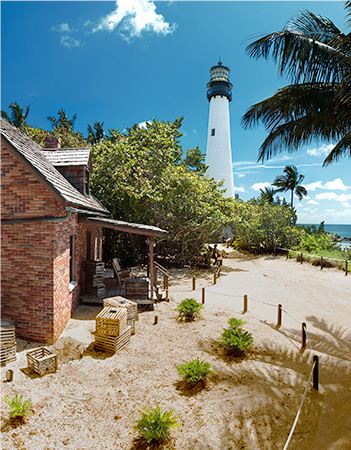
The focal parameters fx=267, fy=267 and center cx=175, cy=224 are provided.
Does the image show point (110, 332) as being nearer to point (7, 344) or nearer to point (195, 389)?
point (7, 344)

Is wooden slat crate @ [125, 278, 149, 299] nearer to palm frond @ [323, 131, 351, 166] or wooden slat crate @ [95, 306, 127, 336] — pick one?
wooden slat crate @ [95, 306, 127, 336]

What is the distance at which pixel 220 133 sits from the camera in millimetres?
36812

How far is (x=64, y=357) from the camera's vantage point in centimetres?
648

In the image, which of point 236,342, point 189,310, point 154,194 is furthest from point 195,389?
point 154,194

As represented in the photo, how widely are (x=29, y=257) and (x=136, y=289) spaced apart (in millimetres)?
4025

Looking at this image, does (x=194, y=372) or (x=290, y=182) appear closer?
(x=194, y=372)

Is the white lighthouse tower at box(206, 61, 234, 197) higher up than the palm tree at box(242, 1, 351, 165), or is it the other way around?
the white lighthouse tower at box(206, 61, 234, 197)

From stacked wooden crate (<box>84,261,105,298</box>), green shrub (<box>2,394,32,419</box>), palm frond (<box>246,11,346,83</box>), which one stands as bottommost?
green shrub (<box>2,394,32,419</box>)

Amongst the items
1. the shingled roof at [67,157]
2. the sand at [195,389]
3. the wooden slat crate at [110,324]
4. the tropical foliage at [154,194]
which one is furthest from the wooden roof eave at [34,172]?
the tropical foliage at [154,194]

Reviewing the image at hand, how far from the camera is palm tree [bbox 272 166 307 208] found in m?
40.2

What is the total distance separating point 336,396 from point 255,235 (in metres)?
21.1

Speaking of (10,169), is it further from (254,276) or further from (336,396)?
(254,276)

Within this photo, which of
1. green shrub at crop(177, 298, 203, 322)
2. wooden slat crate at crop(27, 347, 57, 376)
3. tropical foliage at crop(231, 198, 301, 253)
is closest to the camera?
wooden slat crate at crop(27, 347, 57, 376)

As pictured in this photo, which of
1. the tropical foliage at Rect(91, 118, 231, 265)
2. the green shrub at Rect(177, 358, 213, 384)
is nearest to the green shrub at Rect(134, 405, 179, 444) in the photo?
the green shrub at Rect(177, 358, 213, 384)
